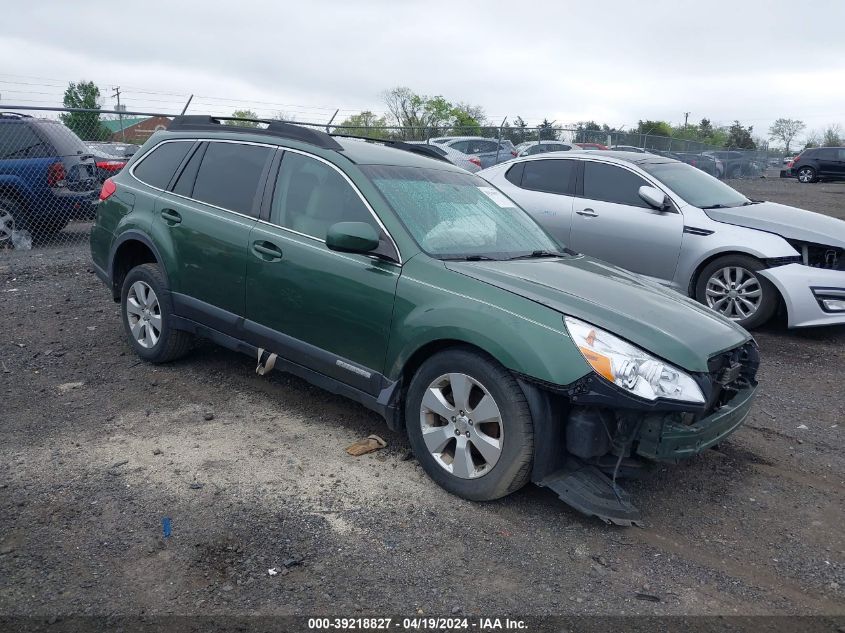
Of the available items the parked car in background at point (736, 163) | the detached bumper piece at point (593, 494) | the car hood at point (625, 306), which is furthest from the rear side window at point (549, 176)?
the parked car in background at point (736, 163)

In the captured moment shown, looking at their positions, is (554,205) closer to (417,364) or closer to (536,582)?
(417,364)

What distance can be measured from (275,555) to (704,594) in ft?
5.97

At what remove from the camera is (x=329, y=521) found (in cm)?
354

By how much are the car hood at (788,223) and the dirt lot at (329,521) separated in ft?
7.33

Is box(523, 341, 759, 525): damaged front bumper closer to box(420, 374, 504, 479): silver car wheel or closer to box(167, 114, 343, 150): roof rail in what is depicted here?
box(420, 374, 504, 479): silver car wheel

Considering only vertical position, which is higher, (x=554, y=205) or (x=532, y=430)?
(x=554, y=205)

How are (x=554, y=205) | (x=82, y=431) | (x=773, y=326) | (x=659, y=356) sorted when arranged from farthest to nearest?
1. (x=554, y=205)
2. (x=773, y=326)
3. (x=82, y=431)
4. (x=659, y=356)

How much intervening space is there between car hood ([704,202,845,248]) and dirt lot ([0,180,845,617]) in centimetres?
223

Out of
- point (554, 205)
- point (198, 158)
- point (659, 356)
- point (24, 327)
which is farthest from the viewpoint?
point (554, 205)

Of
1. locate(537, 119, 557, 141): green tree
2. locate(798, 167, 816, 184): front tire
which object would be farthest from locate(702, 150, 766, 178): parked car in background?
locate(537, 119, 557, 141): green tree

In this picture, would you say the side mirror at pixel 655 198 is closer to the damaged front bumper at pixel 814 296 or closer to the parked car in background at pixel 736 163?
the damaged front bumper at pixel 814 296

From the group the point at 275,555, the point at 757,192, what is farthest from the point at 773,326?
the point at 757,192

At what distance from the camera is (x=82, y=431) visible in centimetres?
445

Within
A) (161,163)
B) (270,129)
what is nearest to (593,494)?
(270,129)
